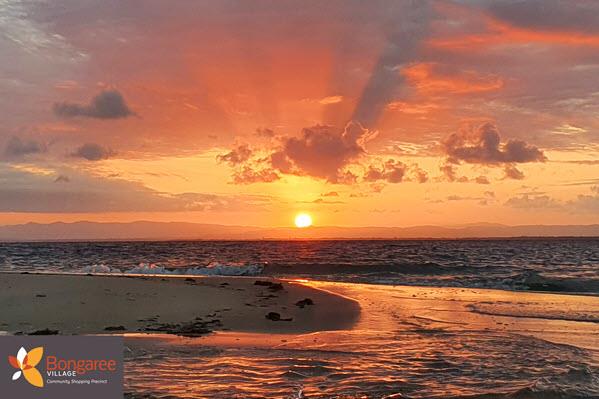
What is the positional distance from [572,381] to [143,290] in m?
17.3

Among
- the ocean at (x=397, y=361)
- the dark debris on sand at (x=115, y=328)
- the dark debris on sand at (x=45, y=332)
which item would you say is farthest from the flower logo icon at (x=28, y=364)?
the dark debris on sand at (x=115, y=328)

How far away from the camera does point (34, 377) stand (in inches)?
283

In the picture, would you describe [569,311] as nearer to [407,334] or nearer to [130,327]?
[407,334]

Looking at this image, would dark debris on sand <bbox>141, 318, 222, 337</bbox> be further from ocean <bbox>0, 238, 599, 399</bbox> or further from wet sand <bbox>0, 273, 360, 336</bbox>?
ocean <bbox>0, 238, 599, 399</bbox>

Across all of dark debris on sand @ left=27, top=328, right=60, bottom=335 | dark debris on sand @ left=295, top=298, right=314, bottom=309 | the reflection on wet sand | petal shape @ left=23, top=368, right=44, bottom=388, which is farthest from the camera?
dark debris on sand @ left=295, top=298, right=314, bottom=309

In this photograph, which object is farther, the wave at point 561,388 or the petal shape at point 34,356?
the wave at point 561,388

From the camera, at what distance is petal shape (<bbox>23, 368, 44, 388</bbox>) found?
7.13 m

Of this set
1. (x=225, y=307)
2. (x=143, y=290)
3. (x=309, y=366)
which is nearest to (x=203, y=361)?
(x=309, y=366)

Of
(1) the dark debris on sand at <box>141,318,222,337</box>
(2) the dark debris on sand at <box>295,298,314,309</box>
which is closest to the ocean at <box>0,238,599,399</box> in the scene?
(1) the dark debris on sand at <box>141,318,222,337</box>

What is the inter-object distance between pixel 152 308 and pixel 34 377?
40.1 ft

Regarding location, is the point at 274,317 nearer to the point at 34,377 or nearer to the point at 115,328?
the point at 115,328

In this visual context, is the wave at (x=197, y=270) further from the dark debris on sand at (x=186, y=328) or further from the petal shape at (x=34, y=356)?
the petal shape at (x=34, y=356)

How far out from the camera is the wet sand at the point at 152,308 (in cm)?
1598

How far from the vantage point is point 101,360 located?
23.6 ft
